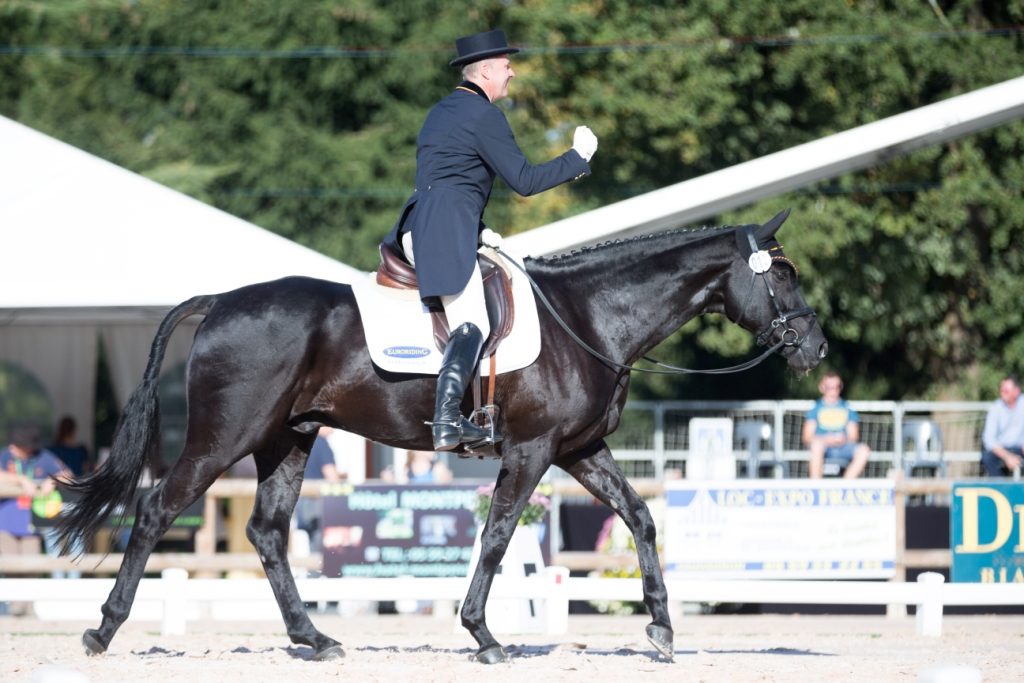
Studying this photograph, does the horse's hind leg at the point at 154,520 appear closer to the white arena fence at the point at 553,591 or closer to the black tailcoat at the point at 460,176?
the black tailcoat at the point at 460,176

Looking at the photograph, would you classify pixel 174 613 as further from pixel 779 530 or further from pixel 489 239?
pixel 779 530

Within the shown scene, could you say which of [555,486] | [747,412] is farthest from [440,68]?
[555,486]

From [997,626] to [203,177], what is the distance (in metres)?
18.9

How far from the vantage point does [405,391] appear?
22.6 ft

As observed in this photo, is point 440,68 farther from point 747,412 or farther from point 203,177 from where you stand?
point 747,412

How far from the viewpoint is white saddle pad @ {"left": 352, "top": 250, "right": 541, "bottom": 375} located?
6809 millimetres

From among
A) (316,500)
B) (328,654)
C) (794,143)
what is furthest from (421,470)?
(794,143)

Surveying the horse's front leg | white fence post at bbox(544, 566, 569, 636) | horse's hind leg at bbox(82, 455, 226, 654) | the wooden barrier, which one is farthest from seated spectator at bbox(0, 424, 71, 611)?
the horse's front leg

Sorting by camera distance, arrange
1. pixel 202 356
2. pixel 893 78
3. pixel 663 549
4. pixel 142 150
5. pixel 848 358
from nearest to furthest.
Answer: pixel 202 356 < pixel 663 549 < pixel 893 78 < pixel 848 358 < pixel 142 150

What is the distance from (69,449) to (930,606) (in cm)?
938

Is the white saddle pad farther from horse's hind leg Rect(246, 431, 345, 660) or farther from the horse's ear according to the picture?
the horse's ear

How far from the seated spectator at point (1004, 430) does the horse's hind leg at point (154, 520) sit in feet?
31.4

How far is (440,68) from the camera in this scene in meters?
28.4

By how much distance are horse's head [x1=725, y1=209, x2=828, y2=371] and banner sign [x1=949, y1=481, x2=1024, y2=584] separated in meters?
4.77
